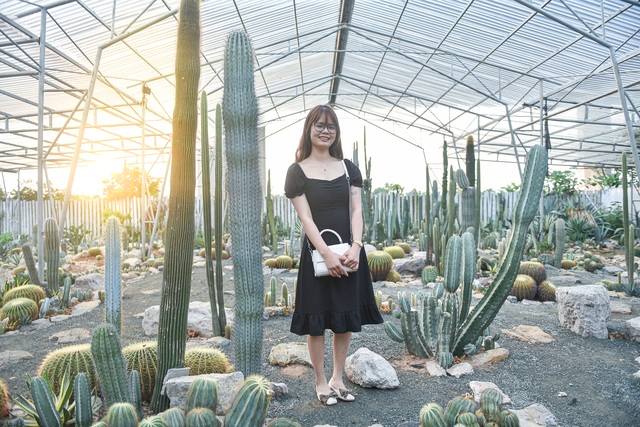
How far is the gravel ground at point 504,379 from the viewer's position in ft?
7.86

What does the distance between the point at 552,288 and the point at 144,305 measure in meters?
5.07

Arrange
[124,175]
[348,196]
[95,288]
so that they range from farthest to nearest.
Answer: [124,175] → [95,288] → [348,196]

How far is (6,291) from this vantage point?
17.9ft

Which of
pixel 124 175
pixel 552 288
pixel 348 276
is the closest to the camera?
pixel 348 276

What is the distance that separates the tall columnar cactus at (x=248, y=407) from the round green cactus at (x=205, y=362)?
38.3 inches

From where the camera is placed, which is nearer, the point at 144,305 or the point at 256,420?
the point at 256,420

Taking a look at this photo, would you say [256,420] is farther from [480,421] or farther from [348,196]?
[348,196]

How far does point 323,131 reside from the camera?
252 centimetres

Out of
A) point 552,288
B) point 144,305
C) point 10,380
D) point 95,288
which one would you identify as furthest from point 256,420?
point 95,288

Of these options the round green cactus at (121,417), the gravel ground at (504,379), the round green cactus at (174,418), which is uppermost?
the round green cactus at (121,417)

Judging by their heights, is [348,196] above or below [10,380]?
above

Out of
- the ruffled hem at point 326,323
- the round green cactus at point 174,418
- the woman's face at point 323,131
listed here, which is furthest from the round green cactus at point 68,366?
the woman's face at point 323,131

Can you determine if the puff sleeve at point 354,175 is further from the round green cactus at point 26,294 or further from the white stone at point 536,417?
the round green cactus at point 26,294

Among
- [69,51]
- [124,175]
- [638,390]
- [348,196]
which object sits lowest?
[638,390]
